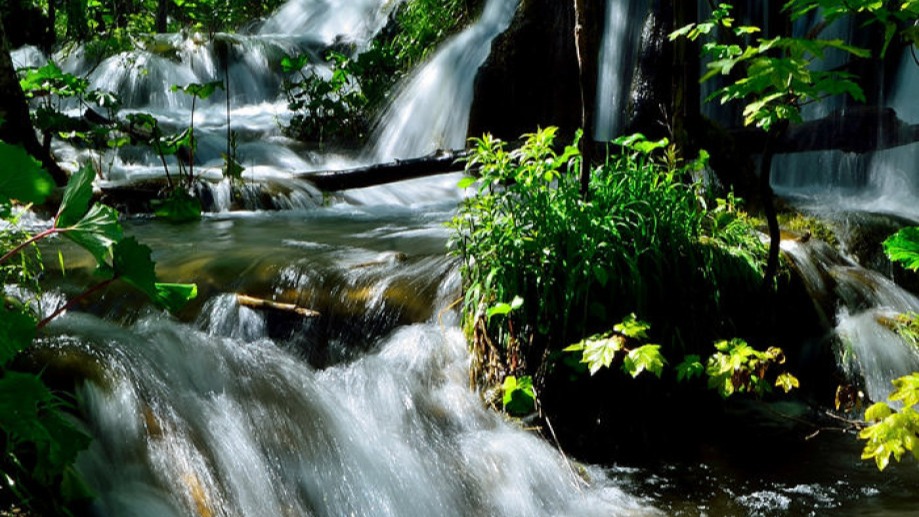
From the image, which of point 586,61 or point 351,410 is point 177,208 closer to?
point 351,410

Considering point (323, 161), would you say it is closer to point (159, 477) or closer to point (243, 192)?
point (243, 192)

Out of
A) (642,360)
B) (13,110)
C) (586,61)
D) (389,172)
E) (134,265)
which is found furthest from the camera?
(389,172)

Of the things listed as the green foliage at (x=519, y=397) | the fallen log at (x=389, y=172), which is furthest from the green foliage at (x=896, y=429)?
the fallen log at (x=389, y=172)

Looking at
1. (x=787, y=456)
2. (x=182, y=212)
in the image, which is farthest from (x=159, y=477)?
(x=182, y=212)

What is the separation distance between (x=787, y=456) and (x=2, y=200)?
3.45m

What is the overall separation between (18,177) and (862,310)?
478 cm

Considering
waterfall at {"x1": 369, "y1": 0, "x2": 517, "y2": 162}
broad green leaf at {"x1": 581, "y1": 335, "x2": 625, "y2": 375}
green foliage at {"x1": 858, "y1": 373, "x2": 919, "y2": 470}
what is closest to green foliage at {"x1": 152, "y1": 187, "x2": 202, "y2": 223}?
waterfall at {"x1": 369, "y1": 0, "x2": 517, "y2": 162}

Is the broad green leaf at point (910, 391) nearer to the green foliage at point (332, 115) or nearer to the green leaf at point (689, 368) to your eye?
the green leaf at point (689, 368)

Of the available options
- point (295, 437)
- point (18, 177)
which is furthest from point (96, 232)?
point (295, 437)

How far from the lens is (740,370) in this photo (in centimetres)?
381

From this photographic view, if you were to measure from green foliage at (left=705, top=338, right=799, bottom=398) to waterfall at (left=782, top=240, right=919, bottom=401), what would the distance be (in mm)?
1122

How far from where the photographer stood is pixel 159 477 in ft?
9.36

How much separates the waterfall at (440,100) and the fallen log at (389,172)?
2.52m

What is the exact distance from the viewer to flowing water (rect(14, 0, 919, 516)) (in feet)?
10.0
